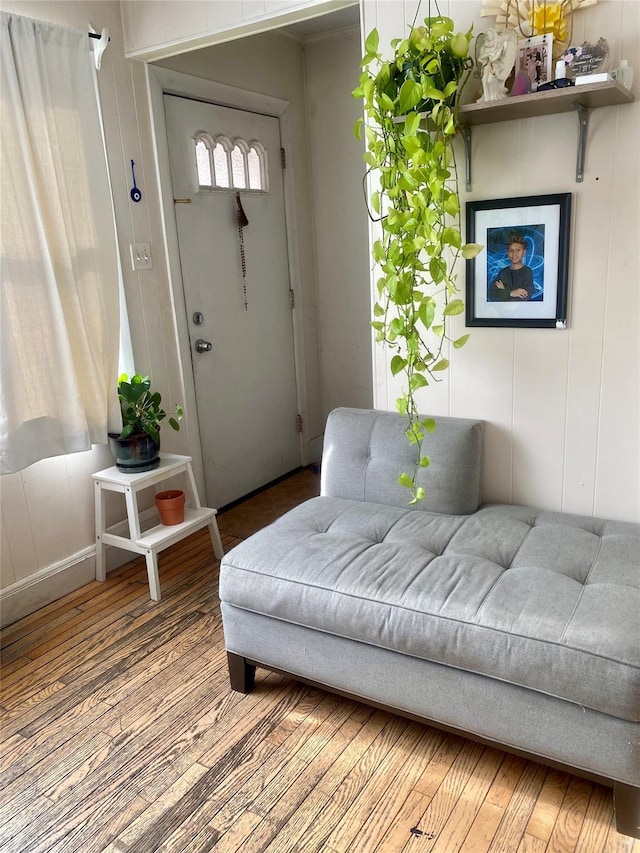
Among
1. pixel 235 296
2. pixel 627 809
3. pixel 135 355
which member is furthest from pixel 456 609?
pixel 235 296

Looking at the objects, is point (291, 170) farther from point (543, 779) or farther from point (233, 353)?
point (543, 779)

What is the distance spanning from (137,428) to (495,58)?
1.82m

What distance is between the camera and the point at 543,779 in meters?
1.65

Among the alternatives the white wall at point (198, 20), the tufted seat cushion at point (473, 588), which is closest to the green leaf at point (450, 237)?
the tufted seat cushion at point (473, 588)

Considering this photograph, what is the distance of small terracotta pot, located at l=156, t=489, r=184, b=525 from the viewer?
270cm

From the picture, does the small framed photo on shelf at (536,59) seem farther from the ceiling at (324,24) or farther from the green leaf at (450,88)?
the ceiling at (324,24)

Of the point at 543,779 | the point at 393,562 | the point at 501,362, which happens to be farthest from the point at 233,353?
the point at 543,779

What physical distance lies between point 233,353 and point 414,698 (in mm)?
2173

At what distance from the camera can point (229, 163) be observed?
327cm

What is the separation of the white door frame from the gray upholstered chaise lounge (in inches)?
45.8

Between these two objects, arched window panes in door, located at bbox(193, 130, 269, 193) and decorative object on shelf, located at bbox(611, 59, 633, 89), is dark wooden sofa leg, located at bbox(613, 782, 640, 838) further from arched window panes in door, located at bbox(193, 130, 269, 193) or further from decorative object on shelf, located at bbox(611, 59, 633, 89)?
arched window panes in door, located at bbox(193, 130, 269, 193)

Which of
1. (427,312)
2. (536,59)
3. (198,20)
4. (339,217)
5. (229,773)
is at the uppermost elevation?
(198,20)

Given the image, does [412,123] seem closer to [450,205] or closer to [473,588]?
[450,205]

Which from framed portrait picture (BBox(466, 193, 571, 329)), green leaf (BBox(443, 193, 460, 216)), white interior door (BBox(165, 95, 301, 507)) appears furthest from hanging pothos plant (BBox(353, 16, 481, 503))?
white interior door (BBox(165, 95, 301, 507))
